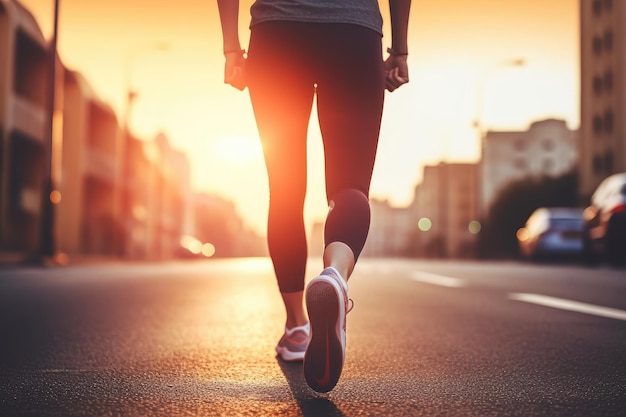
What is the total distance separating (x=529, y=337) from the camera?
13.7 ft

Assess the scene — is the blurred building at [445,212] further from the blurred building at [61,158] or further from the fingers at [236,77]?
the fingers at [236,77]

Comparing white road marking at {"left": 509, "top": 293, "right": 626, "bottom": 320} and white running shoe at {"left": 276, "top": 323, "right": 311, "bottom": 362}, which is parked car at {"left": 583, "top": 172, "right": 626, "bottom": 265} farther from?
white running shoe at {"left": 276, "top": 323, "right": 311, "bottom": 362}

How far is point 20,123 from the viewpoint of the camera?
32.4 metres

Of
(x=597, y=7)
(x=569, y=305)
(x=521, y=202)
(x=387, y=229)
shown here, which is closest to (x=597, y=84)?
(x=597, y=7)

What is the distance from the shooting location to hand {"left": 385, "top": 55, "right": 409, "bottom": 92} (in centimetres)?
332

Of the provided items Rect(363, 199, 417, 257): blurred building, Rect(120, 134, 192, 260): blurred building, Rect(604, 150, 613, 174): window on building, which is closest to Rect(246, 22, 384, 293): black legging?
Rect(120, 134, 192, 260): blurred building

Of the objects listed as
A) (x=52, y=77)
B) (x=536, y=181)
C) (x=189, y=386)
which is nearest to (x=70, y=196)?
(x=52, y=77)

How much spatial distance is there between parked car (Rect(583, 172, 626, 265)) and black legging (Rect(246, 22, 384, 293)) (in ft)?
41.3

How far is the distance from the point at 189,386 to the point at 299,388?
369 millimetres

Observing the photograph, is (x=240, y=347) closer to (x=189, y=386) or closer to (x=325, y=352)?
(x=189, y=386)

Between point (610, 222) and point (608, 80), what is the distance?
43.6 metres

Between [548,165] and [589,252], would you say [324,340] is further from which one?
[548,165]

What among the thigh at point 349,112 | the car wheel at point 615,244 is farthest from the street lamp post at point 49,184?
the thigh at point 349,112

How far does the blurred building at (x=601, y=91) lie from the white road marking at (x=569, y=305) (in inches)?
1881
